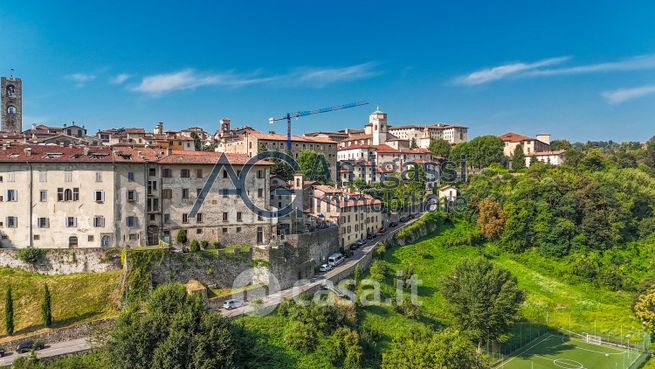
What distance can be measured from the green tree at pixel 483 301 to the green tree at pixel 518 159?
245 feet

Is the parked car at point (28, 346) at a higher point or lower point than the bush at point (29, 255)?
lower

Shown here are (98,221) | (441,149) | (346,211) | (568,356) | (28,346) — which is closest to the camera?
(28,346)

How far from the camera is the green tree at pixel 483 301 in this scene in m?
45.8

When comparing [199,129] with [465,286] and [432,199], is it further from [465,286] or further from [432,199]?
[465,286]

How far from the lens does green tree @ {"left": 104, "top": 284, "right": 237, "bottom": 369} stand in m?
28.7

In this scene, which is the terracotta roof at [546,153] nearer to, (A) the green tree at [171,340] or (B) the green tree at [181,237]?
(B) the green tree at [181,237]

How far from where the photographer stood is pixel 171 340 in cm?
2919

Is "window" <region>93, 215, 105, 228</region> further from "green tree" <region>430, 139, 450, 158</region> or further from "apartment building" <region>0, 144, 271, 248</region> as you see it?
"green tree" <region>430, 139, 450, 158</region>

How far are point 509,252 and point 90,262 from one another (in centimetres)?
5937

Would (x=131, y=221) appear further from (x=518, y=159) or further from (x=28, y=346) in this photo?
(x=518, y=159)

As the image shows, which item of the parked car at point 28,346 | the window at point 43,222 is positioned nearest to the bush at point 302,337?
the parked car at point 28,346

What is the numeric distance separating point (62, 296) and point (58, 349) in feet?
22.3

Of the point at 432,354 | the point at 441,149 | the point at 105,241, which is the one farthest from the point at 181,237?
the point at 441,149

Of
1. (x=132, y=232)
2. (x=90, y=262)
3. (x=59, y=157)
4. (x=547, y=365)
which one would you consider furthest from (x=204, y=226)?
(x=547, y=365)
